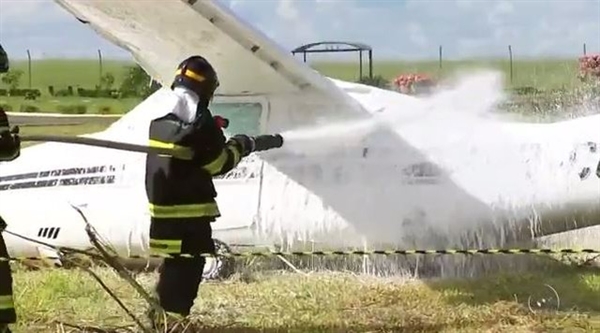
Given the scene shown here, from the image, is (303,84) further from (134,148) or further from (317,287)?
(134,148)

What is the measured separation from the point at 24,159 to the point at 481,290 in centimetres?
393

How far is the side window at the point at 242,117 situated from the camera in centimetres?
766

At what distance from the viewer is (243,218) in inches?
298

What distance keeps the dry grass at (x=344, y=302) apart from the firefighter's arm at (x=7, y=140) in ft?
4.06

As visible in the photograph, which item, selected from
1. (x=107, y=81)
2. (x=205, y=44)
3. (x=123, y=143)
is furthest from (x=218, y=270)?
(x=107, y=81)

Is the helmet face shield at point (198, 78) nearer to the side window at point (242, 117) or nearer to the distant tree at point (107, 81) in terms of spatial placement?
the side window at point (242, 117)

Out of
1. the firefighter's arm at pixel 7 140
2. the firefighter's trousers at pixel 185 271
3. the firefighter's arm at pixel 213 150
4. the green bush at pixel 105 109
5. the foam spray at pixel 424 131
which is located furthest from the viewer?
the green bush at pixel 105 109

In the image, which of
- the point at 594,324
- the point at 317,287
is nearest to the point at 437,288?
the point at 317,287

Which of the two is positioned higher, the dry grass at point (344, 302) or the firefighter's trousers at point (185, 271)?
the firefighter's trousers at point (185, 271)

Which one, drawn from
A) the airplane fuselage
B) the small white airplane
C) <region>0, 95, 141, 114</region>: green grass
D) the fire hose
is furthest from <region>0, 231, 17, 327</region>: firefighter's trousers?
<region>0, 95, 141, 114</region>: green grass

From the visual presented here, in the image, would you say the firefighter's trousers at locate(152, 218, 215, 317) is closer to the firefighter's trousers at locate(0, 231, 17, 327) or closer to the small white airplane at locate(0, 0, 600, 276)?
the firefighter's trousers at locate(0, 231, 17, 327)

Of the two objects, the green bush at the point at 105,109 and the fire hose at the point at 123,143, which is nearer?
the fire hose at the point at 123,143

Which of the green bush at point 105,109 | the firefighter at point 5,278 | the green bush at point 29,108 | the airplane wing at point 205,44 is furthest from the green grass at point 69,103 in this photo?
the firefighter at point 5,278

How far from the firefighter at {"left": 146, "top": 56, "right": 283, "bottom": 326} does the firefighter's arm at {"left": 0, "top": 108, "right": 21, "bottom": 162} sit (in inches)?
31.9
